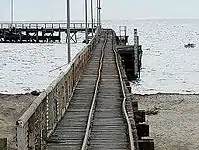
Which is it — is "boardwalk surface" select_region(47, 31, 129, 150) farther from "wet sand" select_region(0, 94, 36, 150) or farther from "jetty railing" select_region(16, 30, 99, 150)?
"wet sand" select_region(0, 94, 36, 150)

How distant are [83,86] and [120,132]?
8.12 metres

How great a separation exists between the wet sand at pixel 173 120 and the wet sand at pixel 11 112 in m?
6.30

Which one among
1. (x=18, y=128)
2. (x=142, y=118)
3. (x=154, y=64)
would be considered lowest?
(x=154, y=64)

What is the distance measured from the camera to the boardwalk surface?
12.1m

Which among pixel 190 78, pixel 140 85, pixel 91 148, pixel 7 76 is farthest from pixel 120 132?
pixel 7 76

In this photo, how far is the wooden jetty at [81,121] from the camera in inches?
410

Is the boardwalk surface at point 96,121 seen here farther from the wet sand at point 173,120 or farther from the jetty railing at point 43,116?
the wet sand at point 173,120

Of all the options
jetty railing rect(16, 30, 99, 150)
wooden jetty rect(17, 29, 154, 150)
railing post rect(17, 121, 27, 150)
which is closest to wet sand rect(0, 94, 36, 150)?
wooden jetty rect(17, 29, 154, 150)

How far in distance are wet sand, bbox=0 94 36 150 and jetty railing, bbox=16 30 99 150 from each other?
14.4 feet

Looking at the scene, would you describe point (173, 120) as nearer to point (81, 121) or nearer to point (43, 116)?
point (81, 121)

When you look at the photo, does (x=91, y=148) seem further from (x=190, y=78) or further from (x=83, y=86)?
(x=190, y=78)

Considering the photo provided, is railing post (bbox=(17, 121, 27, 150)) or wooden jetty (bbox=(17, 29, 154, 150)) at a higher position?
railing post (bbox=(17, 121, 27, 150))

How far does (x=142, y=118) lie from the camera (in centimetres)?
1608

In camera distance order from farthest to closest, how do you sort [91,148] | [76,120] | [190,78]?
[190,78] < [76,120] < [91,148]
